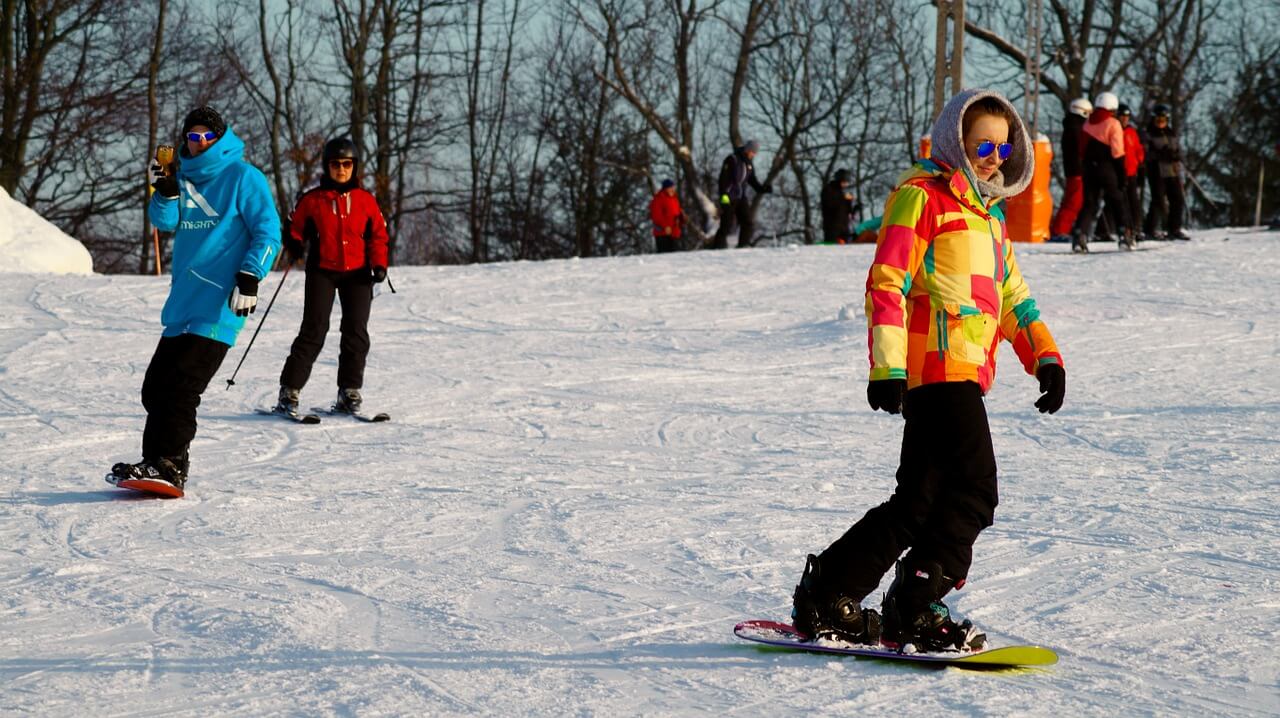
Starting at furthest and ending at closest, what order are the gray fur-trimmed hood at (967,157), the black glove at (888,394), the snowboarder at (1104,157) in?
the snowboarder at (1104,157) → the gray fur-trimmed hood at (967,157) → the black glove at (888,394)

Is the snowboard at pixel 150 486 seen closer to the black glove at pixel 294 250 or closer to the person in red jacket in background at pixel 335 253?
the person in red jacket in background at pixel 335 253

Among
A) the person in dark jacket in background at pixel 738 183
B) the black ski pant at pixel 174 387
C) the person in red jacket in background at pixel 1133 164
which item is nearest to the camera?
the black ski pant at pixel 174 387

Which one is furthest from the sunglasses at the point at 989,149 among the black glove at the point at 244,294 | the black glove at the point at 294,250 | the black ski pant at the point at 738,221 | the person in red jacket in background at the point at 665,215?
the person in red jacket in background at the point at 665,215

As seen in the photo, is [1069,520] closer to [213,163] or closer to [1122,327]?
[213,163]

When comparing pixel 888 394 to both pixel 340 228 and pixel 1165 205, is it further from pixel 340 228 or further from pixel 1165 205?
pixel 1165 205

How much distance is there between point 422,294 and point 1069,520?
29.9ft

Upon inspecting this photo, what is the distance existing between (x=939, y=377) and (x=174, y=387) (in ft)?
10.9

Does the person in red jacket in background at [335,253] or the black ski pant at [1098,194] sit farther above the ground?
the black ski pant at [1098,194]

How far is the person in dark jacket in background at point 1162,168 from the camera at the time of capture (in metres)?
15.5

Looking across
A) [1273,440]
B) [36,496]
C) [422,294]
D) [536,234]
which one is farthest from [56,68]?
[1273,440]

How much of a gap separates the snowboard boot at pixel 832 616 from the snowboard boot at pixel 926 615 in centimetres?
7

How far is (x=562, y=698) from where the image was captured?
3043 mm

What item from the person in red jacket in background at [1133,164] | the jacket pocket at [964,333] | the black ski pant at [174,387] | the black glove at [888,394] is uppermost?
the person in red jacket in background at [1133,164]

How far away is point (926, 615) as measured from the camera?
328 centimetres
